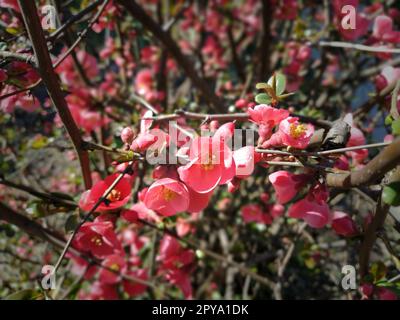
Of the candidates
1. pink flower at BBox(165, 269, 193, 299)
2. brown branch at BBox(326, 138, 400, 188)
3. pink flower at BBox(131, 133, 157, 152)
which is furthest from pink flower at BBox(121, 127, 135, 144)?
pink flower at BBox(165, 269, 193, 299)

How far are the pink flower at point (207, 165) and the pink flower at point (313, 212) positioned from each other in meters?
0.29

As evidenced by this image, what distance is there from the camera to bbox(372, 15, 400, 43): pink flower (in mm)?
1291

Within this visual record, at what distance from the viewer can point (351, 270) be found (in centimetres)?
89

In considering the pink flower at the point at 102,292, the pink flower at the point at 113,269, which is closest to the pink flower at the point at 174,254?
the pink flower at the point at 113,269

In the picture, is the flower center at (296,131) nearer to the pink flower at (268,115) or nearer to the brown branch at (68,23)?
the pink flower at (268,115)

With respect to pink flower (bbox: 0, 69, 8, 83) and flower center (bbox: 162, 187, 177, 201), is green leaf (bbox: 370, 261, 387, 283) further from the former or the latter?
pink flower (bbox: 0, 69, 8, 83)

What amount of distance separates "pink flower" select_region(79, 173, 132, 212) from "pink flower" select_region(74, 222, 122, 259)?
0.13 feet

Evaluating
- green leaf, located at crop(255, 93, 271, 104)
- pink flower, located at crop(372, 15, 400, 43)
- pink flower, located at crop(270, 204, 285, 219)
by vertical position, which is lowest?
pink flower, located at crop(270, 204, 285, 219)

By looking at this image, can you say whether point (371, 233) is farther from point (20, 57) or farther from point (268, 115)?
point (20, 57)

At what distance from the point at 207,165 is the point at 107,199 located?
0.29m

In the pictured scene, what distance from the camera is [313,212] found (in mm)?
905
